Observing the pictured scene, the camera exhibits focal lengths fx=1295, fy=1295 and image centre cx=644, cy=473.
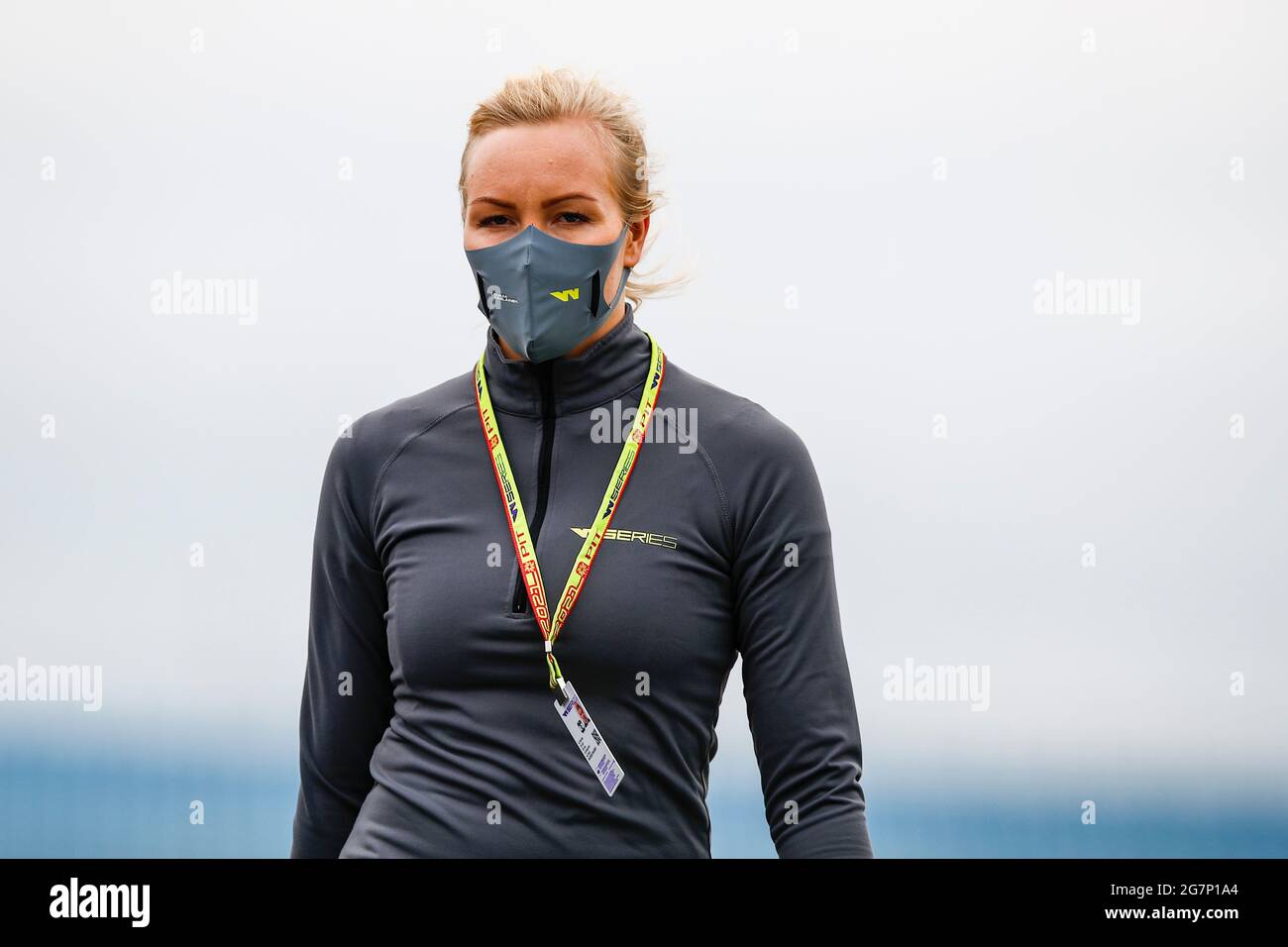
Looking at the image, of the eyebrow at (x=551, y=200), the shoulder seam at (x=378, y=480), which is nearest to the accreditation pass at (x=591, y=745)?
the shoulder seam at (x=378, y=480)

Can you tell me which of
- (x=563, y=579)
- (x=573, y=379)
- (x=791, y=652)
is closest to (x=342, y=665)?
(x=563, y=579)

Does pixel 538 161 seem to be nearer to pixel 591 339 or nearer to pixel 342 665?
pixel 591 339

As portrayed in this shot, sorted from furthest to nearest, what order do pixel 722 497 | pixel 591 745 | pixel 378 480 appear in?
1. pixel 378 480
2. pixel 722 497
3. pixel 591 745

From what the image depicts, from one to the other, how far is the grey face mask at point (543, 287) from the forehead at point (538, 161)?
0.07 metres

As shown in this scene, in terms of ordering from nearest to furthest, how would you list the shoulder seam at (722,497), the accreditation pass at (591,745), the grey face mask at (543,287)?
the accreditation pass at (591,745)
the shoulder seam at (722,497)
the grey face mask at (543,287)

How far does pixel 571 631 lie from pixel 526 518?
7.3 inches

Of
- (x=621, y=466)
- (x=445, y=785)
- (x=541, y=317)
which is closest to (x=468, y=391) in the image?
(x=541, y=317)

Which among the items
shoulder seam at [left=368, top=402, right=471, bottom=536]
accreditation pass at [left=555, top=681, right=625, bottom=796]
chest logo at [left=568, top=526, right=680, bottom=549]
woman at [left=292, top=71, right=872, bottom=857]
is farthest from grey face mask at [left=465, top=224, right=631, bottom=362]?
accreditation pass at [left=555, top=681, right=625, bottom=796]

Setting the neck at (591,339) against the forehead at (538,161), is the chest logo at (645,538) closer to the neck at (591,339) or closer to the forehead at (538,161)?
the neck at (591,339)

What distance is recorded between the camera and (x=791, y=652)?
1.63m

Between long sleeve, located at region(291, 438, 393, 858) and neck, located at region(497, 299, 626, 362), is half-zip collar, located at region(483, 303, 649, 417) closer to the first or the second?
neck, located at region(497, 299, 626, 362)

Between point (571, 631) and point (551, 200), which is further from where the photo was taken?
point (551, 200)

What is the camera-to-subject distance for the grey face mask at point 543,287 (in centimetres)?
176

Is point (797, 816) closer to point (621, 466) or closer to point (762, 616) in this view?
point (762, 616)
